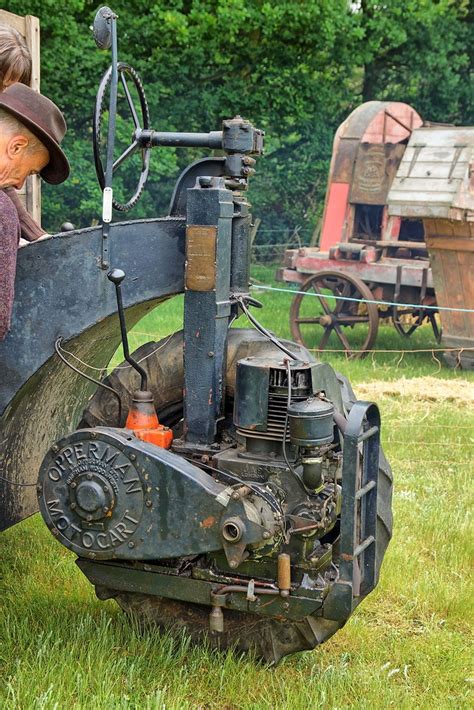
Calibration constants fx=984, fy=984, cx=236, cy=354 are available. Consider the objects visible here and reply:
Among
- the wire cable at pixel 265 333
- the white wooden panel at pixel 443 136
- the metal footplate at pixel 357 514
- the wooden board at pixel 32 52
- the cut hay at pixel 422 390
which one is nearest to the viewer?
the metal footplate at pixel 357 514

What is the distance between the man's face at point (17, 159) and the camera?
3266 millimetres

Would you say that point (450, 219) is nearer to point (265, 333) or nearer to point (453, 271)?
point (453, 271)

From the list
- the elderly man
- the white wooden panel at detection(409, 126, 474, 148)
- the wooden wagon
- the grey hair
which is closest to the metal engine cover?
the elderly man

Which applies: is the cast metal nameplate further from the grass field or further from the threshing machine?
the grass field

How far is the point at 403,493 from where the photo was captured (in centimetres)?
532

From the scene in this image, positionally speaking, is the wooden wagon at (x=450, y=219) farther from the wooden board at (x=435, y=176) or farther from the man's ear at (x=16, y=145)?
the man's ear at (x=16, y=145)

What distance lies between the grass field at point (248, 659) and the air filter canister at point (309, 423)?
829 millimetres

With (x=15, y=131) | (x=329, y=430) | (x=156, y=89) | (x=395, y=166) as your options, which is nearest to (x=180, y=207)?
(x=15, y=131)

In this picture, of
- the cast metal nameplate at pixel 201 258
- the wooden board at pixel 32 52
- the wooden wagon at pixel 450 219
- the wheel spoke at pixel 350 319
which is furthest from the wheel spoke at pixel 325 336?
the cast metal nameplate at pixel 201 258

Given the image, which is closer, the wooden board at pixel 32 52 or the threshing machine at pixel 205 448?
the threshing machine at pixel 205 448

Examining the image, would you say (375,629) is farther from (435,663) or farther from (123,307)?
(123,307)

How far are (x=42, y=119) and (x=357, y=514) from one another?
1691mm

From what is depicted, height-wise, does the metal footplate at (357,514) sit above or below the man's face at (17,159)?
below

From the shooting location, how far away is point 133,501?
3146 mm
